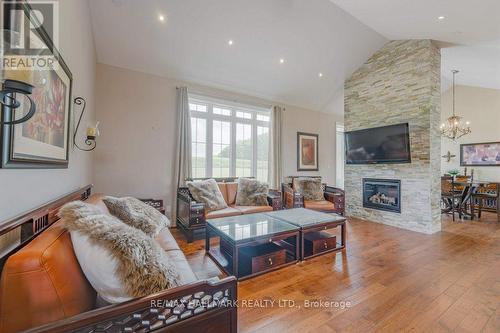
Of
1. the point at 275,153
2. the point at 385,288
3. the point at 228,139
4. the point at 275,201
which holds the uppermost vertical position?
the point at 228,139

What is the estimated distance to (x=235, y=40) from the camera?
11.2 feet

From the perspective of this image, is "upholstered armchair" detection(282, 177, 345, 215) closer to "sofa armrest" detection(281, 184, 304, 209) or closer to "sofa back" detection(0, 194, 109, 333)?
"sofa armrest" detection(281, 184, 304, 209)

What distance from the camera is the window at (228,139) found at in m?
4.18

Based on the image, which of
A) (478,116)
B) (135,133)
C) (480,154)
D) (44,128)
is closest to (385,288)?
(44,128)

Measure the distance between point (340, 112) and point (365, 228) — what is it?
3.49 meters

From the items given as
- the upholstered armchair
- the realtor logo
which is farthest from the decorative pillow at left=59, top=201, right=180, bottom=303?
the upholstered armchair

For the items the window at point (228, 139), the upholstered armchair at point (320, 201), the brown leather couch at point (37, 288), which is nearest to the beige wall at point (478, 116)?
the upholstered armchair at point (320, 201)

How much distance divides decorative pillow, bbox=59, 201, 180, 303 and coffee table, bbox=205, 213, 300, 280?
44.7 inches

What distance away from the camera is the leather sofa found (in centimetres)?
316

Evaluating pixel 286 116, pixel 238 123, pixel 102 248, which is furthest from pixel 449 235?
pixel 102 248

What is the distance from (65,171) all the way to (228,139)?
2.98 m

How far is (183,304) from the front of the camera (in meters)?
0.96

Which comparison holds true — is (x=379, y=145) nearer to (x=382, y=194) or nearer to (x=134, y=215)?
(x=382, y=194)

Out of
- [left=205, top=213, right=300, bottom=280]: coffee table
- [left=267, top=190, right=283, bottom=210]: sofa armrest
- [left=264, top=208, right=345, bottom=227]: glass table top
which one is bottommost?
[left=205, top=213, right=300, bottom=280]: coffee table
